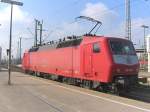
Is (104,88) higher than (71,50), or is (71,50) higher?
(71,50)

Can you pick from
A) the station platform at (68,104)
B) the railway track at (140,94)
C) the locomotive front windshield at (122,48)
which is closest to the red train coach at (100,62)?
the locomotive front windshield at (122,48)

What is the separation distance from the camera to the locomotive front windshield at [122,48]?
68.2ft

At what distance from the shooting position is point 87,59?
23031mm

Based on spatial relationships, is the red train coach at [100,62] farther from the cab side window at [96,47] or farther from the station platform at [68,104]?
the station platform at [68,104]

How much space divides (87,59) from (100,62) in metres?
2.11

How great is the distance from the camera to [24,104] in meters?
16.1

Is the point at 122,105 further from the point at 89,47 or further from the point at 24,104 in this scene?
the point at 89,47

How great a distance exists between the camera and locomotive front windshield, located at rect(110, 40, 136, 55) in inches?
818

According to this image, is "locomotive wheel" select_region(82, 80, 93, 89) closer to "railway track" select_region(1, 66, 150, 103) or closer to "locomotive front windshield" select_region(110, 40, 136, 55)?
"railway track" select_region(1, 66, 150, 103)

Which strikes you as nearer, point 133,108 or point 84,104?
point 133,108

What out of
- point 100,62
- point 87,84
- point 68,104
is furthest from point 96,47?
point 68,104

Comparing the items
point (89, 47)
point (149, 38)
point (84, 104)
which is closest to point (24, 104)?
point (84, 104)

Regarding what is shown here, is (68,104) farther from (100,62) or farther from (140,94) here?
(140,94)

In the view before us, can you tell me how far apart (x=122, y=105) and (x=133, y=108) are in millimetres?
927
